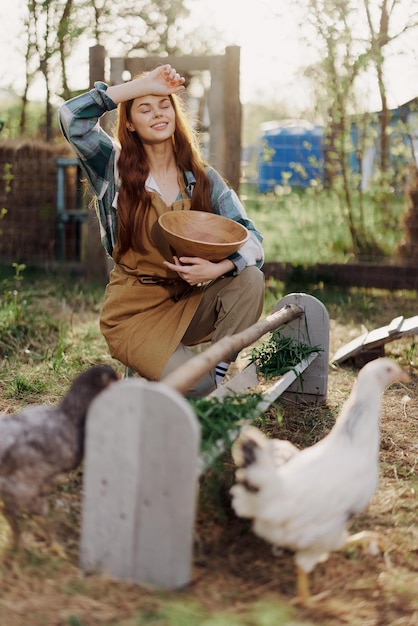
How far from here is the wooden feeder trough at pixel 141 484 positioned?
1.97 meters

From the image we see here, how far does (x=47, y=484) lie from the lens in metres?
2.24

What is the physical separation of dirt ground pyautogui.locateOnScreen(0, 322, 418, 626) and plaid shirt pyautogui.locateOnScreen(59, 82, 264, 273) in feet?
4.08

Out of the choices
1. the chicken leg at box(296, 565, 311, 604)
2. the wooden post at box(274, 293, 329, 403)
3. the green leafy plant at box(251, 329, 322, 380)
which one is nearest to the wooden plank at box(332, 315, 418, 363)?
the wooden post at box(274, 293, 329, 403)

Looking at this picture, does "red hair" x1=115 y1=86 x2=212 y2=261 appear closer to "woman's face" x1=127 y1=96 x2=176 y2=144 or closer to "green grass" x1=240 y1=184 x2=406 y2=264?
"woman's face" x1=127 y1=96 x2=176 y2=144

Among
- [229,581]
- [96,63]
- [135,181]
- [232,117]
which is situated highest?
[96,63]

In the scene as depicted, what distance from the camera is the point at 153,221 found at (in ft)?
11.9

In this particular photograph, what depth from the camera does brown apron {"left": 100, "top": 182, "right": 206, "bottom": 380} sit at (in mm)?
3578

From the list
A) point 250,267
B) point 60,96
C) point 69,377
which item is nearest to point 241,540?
point 250,267

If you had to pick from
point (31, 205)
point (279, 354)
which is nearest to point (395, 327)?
point (279, 354)

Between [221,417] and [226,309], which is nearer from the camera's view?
[221,417]

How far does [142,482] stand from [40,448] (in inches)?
14.4

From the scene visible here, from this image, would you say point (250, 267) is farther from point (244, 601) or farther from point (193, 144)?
point (244, 601)

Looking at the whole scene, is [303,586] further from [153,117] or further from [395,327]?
[395,327]

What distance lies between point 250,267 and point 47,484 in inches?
68.6
